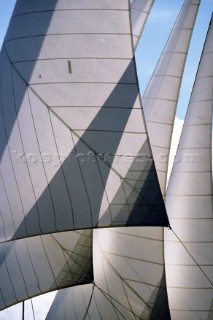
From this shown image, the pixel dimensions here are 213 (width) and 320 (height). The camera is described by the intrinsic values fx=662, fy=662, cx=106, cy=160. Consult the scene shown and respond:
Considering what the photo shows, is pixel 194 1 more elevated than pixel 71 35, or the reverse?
pixel 194 1

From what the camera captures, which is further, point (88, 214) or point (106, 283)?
point (106, 283)

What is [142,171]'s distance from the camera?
1431cm

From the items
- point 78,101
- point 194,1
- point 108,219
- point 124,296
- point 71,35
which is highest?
point 194,1

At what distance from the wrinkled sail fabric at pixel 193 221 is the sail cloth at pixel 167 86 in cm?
63

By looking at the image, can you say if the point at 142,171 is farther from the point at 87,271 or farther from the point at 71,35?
the point at 87,271

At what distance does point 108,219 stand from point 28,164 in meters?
2.19

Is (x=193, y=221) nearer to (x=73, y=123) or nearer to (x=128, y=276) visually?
(x=128, y=276)

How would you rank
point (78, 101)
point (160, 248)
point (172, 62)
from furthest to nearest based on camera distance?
1. point (172, 62)
2. point (160, 248)
3. point (78, 101)

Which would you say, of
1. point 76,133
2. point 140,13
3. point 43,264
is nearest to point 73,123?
point 76,133

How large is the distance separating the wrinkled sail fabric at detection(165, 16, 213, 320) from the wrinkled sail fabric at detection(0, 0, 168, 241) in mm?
→ 4661

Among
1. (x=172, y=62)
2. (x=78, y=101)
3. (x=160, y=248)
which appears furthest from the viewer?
(x=172, y=62)

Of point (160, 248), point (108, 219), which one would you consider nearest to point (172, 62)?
point (160, 248)

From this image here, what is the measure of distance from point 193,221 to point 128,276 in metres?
2.42

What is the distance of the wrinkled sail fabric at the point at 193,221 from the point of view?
61.2ft
